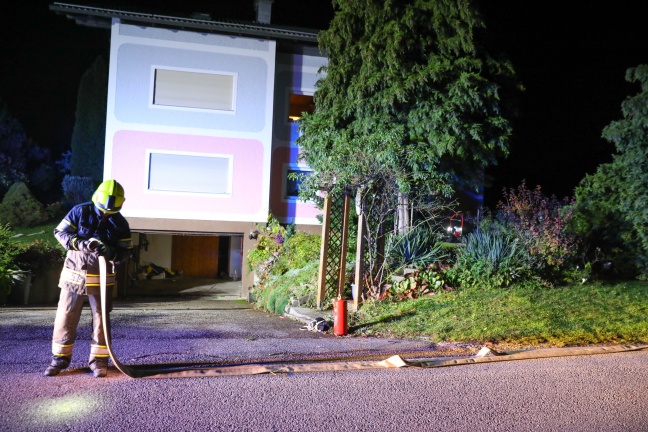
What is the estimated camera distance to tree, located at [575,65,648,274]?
14.6 meters

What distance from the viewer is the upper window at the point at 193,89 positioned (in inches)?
778

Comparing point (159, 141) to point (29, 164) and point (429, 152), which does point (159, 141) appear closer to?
point (429, 152)

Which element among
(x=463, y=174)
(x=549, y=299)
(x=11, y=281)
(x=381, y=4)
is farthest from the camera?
(x=463, y=174)

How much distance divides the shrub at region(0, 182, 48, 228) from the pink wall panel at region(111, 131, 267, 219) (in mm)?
7493

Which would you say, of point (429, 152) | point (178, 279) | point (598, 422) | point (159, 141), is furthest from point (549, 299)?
point (178, 279)

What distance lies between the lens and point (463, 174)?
1705 cm

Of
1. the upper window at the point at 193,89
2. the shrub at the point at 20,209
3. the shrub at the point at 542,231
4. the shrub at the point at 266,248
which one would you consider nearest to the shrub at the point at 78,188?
the shrub at the point at 20,209

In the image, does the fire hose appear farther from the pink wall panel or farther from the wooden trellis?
the pink wall panel

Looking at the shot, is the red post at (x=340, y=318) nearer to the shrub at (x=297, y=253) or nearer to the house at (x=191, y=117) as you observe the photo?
the shrub at (x=297, y=253)

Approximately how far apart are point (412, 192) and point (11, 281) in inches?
398

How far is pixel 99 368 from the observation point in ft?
18.6

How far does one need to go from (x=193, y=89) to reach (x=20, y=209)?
1033 centimetres

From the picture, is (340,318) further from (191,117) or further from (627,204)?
(191,117)

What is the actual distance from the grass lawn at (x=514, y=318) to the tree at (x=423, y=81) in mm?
4567
